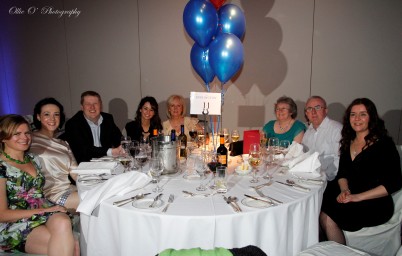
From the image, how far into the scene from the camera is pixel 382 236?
2096 millimetres

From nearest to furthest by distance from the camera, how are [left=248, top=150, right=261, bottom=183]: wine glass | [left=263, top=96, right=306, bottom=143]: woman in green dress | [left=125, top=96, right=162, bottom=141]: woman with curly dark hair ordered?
[left=248, top=150, right=261, bottom=183]: wine glass
[left=263, top=96, right=306, bottom=143]: woman in green dress
[left=125, top=96, right=162, bottom=141]: woman with curly dark hair

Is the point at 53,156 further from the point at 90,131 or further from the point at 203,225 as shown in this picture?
the point at 203,225

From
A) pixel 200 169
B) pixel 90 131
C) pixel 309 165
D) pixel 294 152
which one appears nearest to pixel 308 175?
pixel 309 165

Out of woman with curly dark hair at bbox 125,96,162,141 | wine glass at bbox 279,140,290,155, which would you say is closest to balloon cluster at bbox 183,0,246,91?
woman with curly dark hair at bbox 125,96,162,141

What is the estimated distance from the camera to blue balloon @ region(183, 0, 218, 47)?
3021 millimetres

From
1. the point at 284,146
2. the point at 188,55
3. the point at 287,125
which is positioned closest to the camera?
the point at 284,146

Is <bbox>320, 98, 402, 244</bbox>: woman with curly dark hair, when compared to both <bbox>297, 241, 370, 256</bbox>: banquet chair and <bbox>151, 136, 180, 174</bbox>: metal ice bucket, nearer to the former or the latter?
<bbox>297, 241, 370, 256</bbox>: banquet chair

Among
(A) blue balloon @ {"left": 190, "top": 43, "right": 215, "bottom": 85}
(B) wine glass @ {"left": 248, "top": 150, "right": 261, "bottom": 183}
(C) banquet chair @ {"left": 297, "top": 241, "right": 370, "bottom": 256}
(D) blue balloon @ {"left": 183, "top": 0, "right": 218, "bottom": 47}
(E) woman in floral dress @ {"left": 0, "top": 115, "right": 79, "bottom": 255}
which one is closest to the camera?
(C) banquet chair @ {"left": 297, "top": 241, "right": 370, "bottom": 256}

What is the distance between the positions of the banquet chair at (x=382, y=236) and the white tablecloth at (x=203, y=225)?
1.87ft

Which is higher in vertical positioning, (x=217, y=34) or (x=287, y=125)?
(x=217, y=34)

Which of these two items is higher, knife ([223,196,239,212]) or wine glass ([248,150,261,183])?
wine glass ([248,150,261,183])

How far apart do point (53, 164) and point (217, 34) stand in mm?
2178

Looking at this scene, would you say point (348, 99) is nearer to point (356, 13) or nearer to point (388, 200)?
point (356, 13)

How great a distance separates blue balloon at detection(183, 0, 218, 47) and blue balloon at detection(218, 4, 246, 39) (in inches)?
4.7
